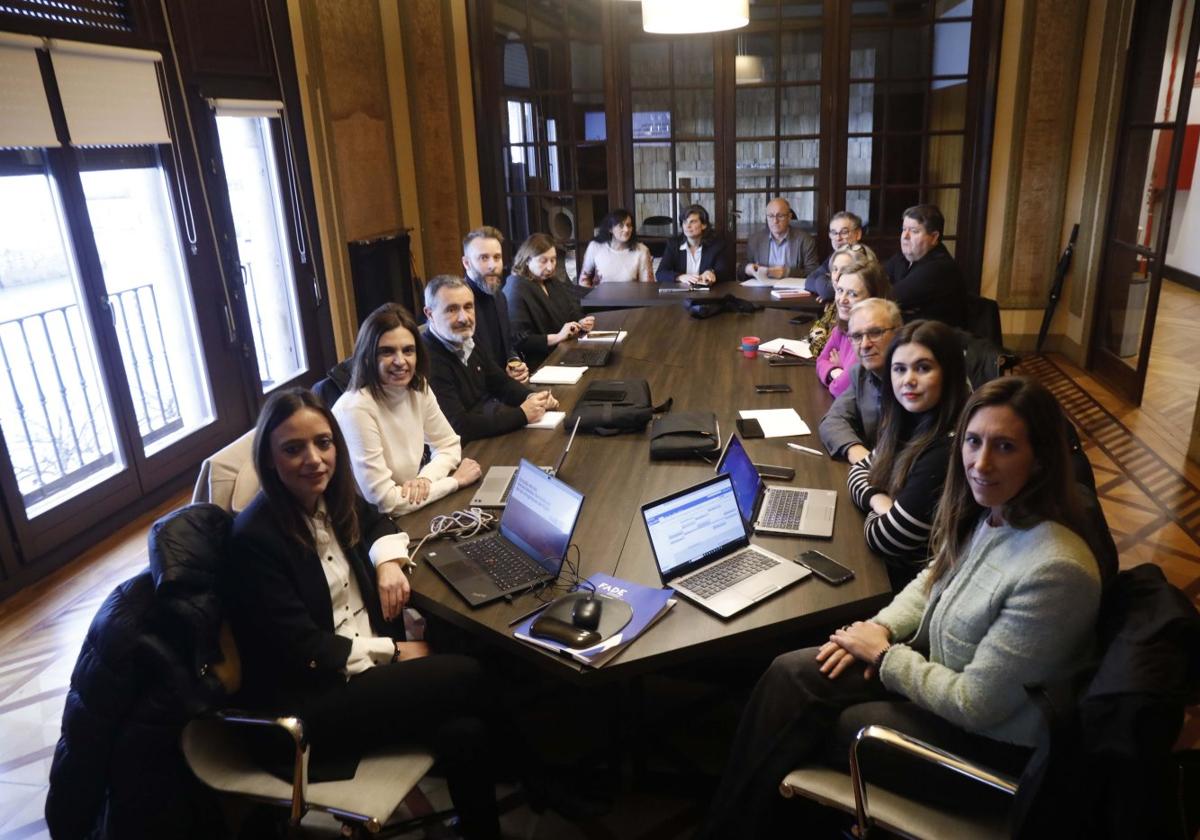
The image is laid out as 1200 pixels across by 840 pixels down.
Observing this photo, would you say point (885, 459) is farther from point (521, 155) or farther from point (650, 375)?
point (521, 155)

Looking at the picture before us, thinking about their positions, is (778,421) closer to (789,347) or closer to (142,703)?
(789,347)

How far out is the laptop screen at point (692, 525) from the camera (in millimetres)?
2219

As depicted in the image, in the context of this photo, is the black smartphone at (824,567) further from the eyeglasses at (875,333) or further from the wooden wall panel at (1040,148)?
the wooden wall panel at (1040,148)

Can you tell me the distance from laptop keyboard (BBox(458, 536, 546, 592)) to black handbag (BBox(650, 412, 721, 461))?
0.76m

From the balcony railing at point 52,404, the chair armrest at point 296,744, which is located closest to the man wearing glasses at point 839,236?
the balcony railing at point 52,404

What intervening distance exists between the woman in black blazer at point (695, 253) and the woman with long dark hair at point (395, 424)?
328 centimetres

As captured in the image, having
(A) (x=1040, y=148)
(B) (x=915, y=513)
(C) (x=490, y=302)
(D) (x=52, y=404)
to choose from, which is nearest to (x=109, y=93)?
(D) (x=52, y=404)

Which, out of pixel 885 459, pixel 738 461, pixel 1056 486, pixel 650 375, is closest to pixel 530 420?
pixel 650 375

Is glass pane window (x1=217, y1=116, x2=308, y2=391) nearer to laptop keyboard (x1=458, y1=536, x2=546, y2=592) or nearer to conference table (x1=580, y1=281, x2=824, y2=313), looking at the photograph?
conference table (x1=580, y1=281, x2=824, y2=313)

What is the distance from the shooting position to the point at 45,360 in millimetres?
4281

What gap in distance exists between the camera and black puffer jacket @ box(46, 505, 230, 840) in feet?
5.82

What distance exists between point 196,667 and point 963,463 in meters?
1.70

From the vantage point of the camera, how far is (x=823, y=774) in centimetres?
190

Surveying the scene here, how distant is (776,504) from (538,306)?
8.32 feet
